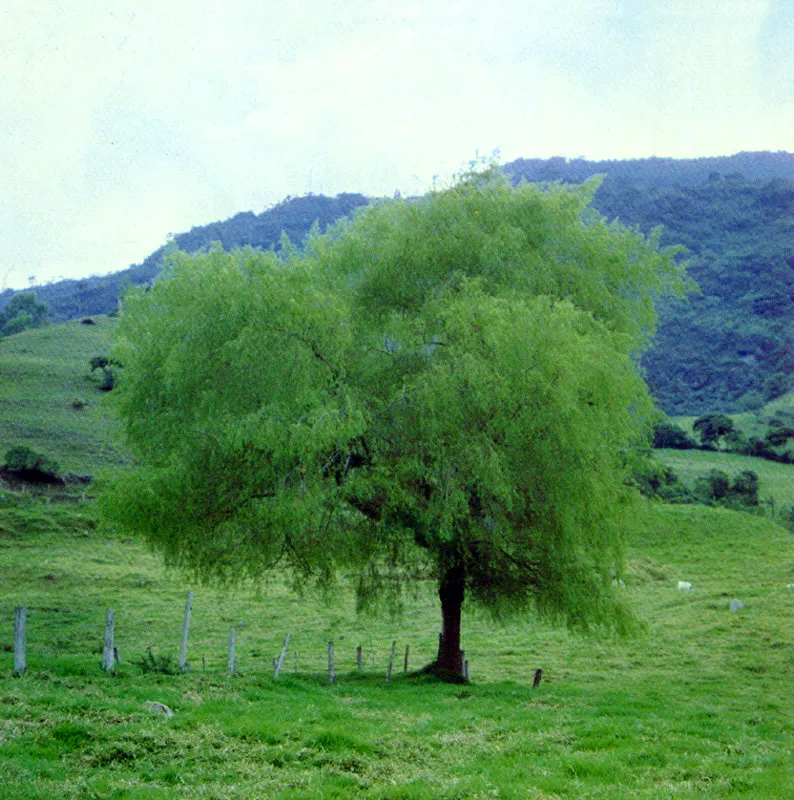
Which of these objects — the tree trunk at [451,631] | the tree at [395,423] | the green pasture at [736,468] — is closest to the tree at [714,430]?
the green pasture at [736,468]

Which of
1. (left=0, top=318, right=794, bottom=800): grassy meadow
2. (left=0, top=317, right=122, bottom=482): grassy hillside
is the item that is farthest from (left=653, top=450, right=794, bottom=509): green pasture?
(left=0, top=317, right=122, bottom=482): grassy hillside

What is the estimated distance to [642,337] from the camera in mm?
24234

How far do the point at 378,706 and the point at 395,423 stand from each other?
6.21m

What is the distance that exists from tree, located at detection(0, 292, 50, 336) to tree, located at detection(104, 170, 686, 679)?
420 feet

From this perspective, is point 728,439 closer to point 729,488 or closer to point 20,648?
point 729,488

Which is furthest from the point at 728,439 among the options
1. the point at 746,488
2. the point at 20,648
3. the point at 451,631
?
the point at 20,648

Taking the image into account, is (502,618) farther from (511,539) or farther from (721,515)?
(721,515)

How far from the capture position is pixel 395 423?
20.2 m

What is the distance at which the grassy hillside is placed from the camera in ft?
223

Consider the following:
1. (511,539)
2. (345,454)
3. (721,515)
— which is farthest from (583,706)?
(721,515)

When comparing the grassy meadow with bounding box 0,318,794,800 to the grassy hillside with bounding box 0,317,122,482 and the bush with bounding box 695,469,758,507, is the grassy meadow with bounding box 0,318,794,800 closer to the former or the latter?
the grassy hillside with bounding box 0,317,122,482

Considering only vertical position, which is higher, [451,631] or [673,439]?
[673,439]

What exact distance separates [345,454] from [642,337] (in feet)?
31.0

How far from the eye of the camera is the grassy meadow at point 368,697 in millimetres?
10945
